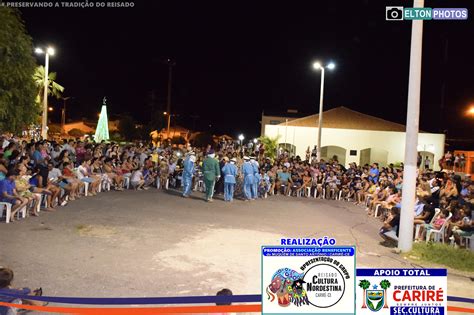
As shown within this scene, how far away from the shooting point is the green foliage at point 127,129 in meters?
46.2

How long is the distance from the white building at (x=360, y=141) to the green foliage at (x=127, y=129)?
63.0 feet

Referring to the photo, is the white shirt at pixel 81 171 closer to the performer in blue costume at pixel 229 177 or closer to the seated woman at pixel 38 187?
the seated woman at pixel 38 187

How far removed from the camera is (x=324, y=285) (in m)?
3.54

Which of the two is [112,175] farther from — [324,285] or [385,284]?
[385,284]

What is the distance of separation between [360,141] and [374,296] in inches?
1137

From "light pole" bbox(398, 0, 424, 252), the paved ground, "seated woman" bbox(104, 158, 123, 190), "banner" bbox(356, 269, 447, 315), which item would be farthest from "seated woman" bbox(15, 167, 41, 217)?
"banner" bbox(356, 269, 447, 315)

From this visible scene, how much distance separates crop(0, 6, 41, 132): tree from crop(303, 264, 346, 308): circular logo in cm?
888

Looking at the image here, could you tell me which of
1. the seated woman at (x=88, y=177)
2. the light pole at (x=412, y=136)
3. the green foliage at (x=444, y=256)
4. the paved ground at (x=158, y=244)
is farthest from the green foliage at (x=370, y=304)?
the seated woman at (x=88, y=177)

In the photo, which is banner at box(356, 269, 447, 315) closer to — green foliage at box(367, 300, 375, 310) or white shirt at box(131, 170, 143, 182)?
green foliage at box(367, 300, 375, 310)

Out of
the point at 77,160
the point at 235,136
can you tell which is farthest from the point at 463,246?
the point at 235,136

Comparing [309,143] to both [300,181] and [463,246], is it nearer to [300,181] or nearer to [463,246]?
[300,181]

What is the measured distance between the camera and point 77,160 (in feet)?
55.4

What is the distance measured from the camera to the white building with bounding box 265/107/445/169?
3097 centimetres

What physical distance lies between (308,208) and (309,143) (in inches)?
694
